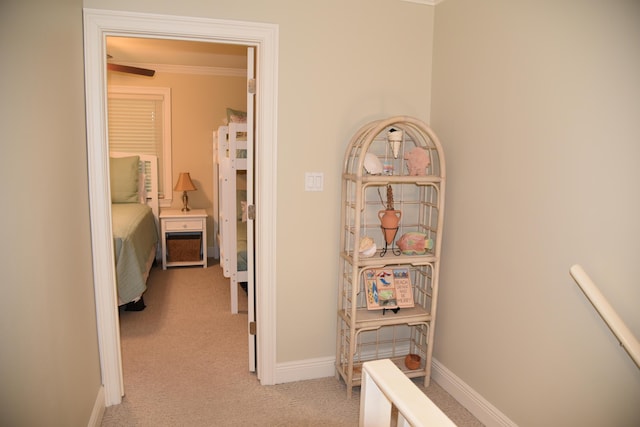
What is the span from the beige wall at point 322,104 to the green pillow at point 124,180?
319 centimetres

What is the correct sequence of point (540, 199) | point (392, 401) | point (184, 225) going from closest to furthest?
point (392, 401)
point (540, 199)
point (184, 225)

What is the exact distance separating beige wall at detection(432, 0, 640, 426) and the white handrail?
0.42 ft

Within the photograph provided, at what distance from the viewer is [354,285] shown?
2287 mm

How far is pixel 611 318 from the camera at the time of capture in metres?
1.39

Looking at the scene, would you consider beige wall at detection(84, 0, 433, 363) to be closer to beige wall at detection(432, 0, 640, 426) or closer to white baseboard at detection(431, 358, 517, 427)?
beige wall at detection(432, 0, 640, 426)

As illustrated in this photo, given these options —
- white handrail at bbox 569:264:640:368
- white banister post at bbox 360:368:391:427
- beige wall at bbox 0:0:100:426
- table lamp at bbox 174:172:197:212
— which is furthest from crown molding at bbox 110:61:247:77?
white banister post at bbox 360:368:391:427

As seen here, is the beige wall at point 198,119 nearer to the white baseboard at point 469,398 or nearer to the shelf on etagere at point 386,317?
the shelf on etagere at point 386,317

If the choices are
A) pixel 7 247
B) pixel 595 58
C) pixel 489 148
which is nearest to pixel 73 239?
pixel 7 247

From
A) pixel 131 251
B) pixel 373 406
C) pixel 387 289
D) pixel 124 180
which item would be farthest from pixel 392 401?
pixel 124 180

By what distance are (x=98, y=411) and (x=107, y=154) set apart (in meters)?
1.31

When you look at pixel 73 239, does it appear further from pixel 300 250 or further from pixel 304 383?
pixel 304 383

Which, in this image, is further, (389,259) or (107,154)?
(389,259)

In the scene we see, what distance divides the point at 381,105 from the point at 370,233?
783 mm

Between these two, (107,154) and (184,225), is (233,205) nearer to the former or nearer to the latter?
(107,154)
